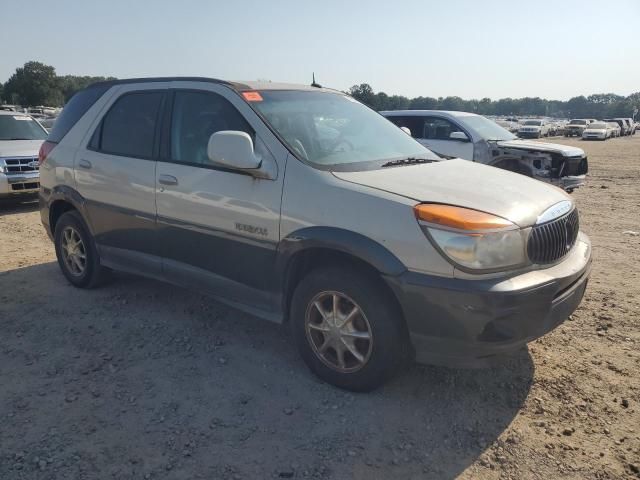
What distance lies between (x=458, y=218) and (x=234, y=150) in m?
1.47

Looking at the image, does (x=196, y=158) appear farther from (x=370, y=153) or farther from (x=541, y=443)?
(x=541, y=443)

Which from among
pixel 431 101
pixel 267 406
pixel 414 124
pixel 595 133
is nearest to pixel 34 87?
pixel 431 101

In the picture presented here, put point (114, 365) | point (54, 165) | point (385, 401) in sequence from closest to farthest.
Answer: point (385, 401), point (114, 365), point (54, 165)

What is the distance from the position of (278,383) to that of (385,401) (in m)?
0.71

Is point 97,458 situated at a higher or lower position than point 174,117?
lower

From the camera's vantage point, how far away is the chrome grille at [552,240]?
2956 millimetres

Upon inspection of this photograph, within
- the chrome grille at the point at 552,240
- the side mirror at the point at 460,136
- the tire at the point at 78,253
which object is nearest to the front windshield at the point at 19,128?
the tire at the point at 78,253

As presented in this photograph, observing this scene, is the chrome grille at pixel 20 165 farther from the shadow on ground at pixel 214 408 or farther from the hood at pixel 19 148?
the shadow on ground at pixel 214 408

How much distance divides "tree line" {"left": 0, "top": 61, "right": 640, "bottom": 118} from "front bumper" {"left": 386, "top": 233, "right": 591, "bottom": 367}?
50.7 ft

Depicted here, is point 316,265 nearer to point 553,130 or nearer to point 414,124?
point 414,124

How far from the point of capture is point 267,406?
3.19 m

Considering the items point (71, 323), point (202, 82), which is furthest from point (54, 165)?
point (202, 82)

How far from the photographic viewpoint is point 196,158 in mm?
3879

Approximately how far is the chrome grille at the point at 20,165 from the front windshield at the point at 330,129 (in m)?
7.02
